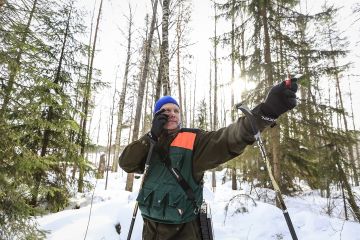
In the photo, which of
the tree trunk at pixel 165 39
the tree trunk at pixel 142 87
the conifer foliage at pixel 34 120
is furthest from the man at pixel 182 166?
the tree trunk at pixel 142 87

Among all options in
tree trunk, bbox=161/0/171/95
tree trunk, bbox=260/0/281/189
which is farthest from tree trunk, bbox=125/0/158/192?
tree trunk, bbox=260/0/281/189

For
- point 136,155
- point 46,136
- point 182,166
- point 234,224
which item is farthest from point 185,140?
point 46,136

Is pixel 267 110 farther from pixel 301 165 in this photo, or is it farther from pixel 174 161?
pixel 301 165

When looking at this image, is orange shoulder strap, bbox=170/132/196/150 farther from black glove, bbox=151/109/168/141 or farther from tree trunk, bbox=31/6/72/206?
tree trunk, bbox=31/6/72/206

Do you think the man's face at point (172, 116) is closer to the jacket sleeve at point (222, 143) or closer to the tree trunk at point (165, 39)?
the jacket sleeve at point (222, 143)

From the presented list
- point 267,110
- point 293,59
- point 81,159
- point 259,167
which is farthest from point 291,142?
point 267,110

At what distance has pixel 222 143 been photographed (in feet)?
7.93

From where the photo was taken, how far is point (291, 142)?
11.0 metres

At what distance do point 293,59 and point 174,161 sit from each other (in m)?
9.42

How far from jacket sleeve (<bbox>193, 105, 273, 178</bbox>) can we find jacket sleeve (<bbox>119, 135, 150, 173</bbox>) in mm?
555

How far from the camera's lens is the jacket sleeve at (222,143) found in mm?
2174

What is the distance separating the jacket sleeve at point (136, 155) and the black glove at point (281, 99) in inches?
49.0

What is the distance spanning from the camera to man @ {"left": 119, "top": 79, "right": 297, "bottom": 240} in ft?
7.54

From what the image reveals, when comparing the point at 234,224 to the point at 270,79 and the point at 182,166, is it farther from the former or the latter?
the point at 182,166
